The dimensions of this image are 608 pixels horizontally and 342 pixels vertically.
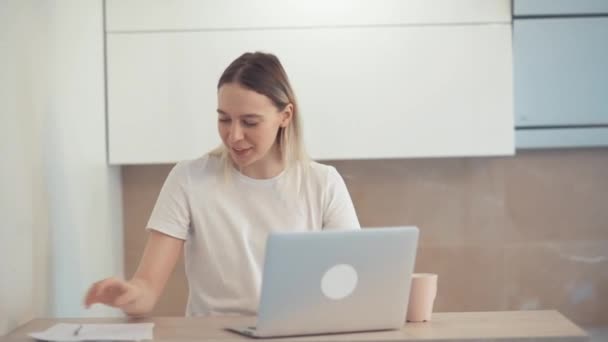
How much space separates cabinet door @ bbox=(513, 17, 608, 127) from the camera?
2793 millimetres

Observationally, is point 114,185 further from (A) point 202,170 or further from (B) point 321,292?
(B) point 321,292

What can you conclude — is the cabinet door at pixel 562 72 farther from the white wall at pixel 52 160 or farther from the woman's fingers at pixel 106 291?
the woman's fingers at pixel 106 291

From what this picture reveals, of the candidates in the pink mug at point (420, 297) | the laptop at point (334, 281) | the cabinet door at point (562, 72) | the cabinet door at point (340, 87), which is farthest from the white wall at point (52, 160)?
the cabinet door at point (562, 72)

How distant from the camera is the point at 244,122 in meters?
2.04

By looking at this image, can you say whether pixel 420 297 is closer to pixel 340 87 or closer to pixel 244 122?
pixel 244 122

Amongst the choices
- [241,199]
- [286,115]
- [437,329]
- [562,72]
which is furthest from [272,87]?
[562,72]

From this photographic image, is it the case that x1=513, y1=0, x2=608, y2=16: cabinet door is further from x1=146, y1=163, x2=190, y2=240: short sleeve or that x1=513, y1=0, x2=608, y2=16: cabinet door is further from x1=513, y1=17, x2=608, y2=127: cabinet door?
x1=146, y1=163, x2=190, y2=240: short sleeve

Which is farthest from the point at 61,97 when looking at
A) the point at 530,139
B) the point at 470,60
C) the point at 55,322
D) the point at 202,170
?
the point at 530,139

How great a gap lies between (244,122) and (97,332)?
54cm

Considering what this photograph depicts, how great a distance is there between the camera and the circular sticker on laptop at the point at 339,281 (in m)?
1.69

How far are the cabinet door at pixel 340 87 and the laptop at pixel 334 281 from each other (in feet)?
3.36

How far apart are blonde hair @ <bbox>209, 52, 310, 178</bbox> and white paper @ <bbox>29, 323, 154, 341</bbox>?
1.47 ft

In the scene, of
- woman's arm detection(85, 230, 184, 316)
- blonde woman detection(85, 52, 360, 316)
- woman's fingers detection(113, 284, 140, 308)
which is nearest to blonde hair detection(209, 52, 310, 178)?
blonde woman detection(85, 52, 360, 316)

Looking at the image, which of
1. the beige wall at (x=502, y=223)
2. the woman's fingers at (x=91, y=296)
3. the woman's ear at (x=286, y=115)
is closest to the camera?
the woman's fingers at (x=91, y=296)
